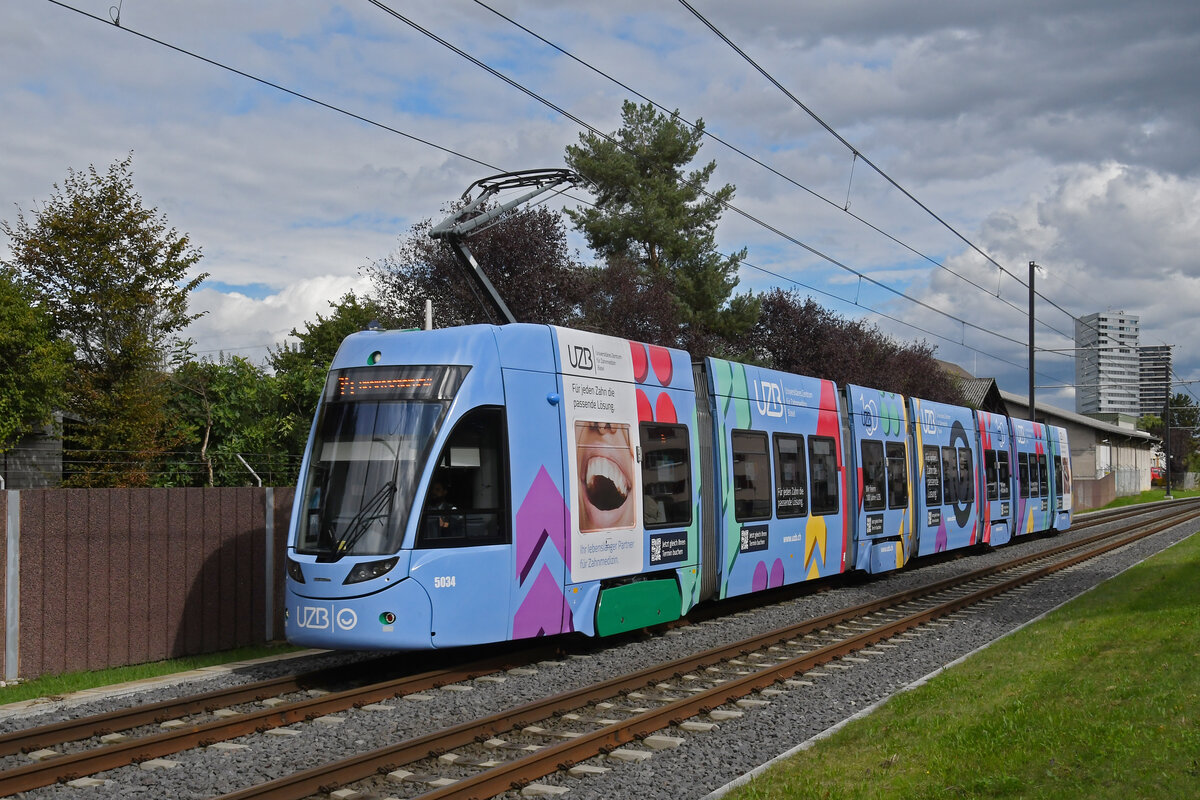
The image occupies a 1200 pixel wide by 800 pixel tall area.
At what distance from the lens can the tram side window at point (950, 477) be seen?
21.6 metres

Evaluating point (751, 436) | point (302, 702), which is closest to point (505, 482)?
point (302, 702)

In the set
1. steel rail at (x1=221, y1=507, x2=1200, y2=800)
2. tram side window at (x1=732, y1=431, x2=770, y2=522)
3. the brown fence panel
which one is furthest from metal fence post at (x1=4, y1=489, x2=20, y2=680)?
tram side window at (x1=732, y1=431, x2=770, y2=522)

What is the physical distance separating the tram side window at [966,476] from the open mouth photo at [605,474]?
42.7 ft

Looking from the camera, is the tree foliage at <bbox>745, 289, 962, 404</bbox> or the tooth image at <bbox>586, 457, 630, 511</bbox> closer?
the tooth image at <bbox>586, 457, 630, 511</bbox>

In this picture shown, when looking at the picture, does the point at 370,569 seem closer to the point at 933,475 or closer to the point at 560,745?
the point at 560,745

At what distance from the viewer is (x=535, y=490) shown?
10281 mm

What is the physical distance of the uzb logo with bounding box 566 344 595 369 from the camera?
36.4 ft

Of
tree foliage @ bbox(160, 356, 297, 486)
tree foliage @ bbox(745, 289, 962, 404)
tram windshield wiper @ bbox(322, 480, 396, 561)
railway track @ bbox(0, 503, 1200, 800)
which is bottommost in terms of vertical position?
railway track @ bbox(0, 503, 1200, 800)

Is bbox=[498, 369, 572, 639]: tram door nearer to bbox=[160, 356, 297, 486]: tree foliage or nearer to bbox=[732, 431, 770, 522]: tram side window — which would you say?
bbox=[732, 431, 770, 522]: tram side window

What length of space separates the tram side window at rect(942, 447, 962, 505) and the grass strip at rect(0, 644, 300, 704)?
45.4 ft

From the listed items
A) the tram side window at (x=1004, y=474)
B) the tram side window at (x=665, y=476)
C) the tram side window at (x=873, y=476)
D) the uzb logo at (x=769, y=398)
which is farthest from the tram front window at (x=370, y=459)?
the tram side window at (x=1004, y=474)

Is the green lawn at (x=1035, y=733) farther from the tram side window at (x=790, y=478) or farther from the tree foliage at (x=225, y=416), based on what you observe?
the tree foliage at (x=225, y=416)

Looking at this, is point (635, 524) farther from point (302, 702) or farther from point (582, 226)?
point (582, 226)

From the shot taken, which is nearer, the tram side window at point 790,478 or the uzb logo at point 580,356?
the uzb logo at point 580,356
